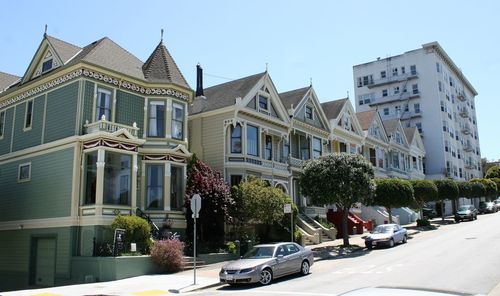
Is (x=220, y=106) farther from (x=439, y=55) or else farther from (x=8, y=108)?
(x=439, y=55)

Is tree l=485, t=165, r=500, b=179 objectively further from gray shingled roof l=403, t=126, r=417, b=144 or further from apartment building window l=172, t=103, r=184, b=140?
apartment building window l=172, t=103, r=184, b=140

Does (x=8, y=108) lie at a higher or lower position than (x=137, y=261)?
higher

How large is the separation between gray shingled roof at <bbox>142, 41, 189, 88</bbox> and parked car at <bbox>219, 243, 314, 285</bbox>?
39.5 feet

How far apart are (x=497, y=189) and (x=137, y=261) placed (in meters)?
67.2

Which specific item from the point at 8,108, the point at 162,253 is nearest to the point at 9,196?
the point at 8,108

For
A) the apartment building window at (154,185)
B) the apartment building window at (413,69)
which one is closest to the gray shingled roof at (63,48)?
the apartment building window at (154,185)

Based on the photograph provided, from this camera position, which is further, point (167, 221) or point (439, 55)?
point (439, 55)

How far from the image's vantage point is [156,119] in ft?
85.9

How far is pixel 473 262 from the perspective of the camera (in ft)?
64.5

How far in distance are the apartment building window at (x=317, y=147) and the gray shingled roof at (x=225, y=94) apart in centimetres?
872

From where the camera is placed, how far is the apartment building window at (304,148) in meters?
39.0

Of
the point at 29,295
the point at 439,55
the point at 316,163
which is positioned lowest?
the point at 29,295

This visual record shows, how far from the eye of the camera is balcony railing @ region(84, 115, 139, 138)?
22578 mm

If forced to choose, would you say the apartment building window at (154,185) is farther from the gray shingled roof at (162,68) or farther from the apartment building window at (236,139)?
the apartment building window at (236,139)
